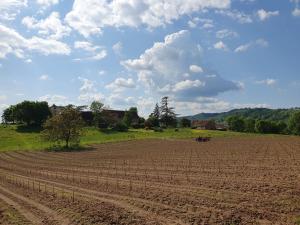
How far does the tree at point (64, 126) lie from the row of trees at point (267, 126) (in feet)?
323

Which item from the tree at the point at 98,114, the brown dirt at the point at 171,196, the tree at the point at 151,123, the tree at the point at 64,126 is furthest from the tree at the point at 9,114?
the brown dirt at the point at 171,196

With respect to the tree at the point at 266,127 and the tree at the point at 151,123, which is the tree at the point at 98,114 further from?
the tree at the point at 266,127

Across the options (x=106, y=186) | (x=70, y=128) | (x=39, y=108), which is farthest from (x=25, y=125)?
(x=106, y=186)

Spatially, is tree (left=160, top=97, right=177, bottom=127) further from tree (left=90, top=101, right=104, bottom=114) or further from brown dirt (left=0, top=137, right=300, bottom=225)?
brown dirt (left=0, top=137, right=300, bottom=225)

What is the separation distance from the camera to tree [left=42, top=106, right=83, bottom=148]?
8488 cm

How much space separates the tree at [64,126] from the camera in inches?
3342

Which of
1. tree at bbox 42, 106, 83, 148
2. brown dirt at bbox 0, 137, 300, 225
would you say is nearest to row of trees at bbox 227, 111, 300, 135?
tree at bbox 42, 106, 83, 148

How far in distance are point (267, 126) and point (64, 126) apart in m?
103

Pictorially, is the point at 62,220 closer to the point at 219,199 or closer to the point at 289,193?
the point at 219,199

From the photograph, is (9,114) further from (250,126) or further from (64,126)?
(250,126)

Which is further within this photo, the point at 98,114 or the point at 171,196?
the point at 98,114

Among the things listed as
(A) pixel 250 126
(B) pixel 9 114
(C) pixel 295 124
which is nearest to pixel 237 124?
(A) pixel 250 126

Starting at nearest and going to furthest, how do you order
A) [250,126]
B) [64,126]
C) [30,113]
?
[64,126], [30,113], [250,126]

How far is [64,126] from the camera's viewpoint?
278 ft
